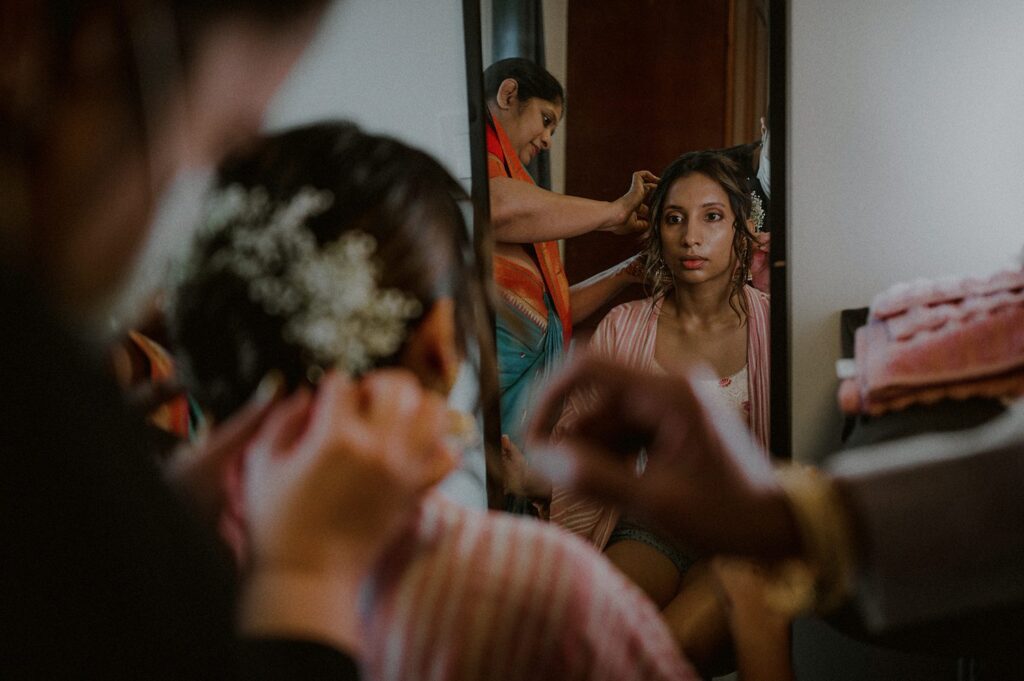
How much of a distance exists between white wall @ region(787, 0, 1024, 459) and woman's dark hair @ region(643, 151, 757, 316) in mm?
97

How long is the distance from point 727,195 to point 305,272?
0.54 metres

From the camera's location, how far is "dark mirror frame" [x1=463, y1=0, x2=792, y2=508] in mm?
856

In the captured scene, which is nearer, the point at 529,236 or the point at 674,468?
the point at 674,468

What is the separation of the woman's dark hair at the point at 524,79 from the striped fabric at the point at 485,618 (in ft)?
1.61

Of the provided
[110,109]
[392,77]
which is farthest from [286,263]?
[392,77]

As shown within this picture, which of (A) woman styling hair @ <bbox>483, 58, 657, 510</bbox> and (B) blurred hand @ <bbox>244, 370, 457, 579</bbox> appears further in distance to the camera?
(A) woman styling hair @ <bbox>483, 58, 657, 510</bbox>

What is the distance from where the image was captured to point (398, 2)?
0.79 m

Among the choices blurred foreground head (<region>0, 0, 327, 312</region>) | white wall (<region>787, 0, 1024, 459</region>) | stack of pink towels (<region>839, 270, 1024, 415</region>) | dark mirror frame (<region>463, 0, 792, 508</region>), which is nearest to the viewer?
blurred foreground head (<region>0, 0, 327, 312</region>)

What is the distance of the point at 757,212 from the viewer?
0.95 m

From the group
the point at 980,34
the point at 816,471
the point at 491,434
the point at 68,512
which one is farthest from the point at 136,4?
the point at 980,34

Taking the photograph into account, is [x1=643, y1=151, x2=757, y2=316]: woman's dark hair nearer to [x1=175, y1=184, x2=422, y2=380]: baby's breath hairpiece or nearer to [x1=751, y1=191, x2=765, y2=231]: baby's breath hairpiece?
[x1=751, y1=191, x2=765, y2=231]: baby's breath hairpiece

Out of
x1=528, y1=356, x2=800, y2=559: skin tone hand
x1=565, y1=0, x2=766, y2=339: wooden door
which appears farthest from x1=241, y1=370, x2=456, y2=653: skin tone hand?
x1=565, y1=0, x2=766, y2=339: wooden door

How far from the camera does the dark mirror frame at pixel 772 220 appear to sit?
86cm

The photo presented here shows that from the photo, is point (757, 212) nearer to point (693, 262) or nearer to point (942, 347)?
point (693, 262)
